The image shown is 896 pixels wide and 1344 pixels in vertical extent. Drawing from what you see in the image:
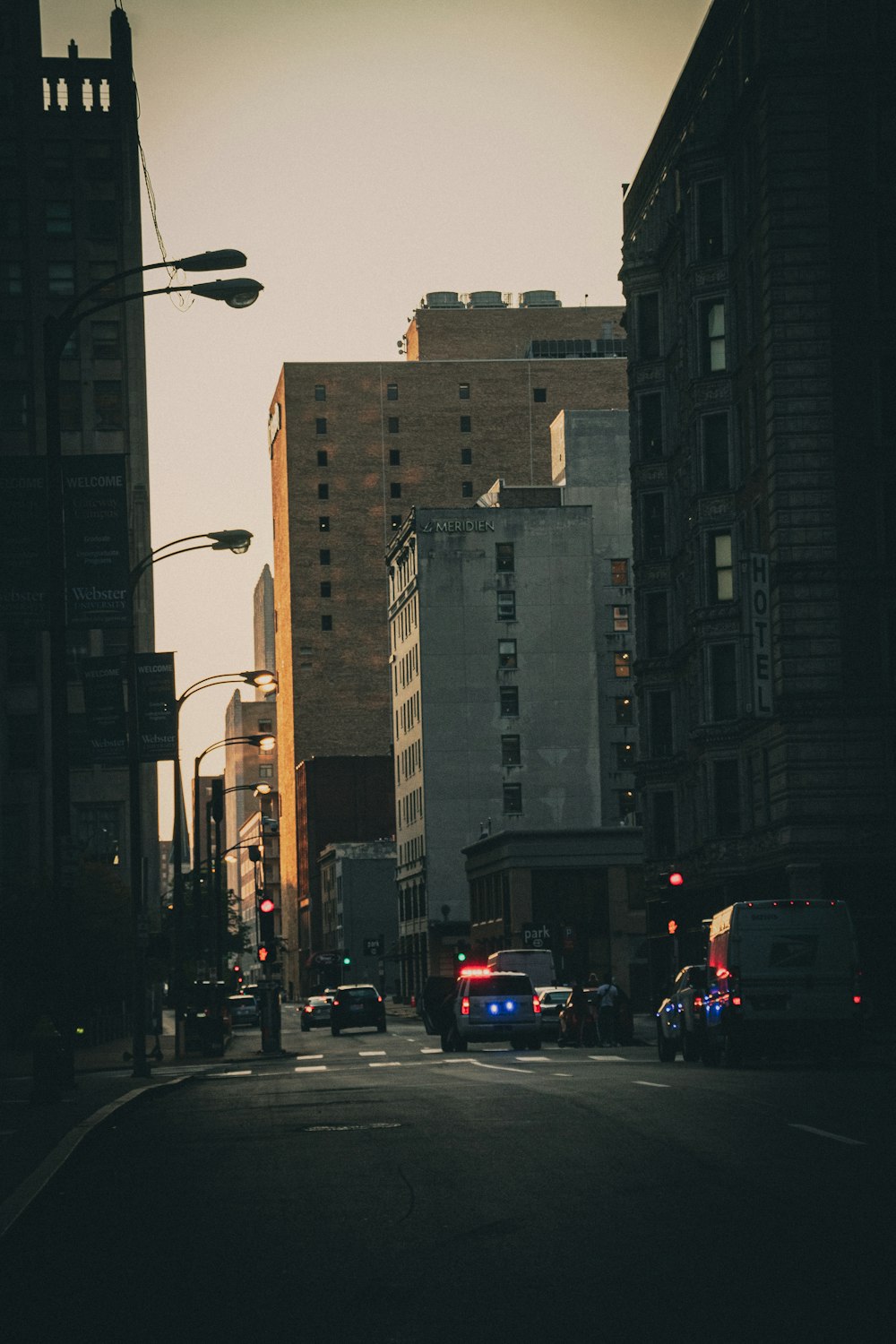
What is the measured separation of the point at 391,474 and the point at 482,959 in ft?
201

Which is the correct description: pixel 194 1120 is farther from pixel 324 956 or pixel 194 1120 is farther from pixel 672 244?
pixel 324 956

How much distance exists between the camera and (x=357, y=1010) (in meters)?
73.2

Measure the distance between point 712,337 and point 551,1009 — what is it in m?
19.4

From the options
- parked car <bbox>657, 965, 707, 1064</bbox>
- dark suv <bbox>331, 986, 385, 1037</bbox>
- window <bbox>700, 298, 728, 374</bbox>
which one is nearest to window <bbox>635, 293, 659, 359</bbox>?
window <bbox>700, 298, 728, 374</bbox>

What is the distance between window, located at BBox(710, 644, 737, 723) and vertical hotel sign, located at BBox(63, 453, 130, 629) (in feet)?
106

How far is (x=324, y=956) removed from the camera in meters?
149

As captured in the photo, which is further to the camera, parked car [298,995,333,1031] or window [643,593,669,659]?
parked car [298,995,333,1031]

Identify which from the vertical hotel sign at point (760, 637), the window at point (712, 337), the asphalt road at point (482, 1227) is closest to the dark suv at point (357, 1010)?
the vertical hotel sign at point (760, 637)

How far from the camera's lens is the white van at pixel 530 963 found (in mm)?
72312

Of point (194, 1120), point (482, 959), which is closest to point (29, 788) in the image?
point (482, 959)

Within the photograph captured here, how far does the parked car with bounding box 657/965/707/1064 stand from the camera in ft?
110

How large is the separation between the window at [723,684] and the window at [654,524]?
341 inches

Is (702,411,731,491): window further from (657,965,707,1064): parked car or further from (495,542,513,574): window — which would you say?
(495,542,513,574): window

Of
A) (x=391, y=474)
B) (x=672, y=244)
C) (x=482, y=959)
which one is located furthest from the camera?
(x=391, y=474)
